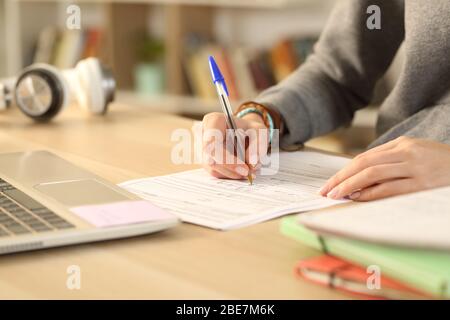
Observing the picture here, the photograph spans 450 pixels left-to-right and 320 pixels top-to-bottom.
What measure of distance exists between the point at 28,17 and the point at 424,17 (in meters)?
2.75

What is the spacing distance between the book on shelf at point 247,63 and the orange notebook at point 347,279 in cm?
223

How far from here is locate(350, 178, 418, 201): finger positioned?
2.76 feet

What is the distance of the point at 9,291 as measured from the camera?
0.61m

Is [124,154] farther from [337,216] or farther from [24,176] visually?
[337,216]

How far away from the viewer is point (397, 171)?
33.2 inches

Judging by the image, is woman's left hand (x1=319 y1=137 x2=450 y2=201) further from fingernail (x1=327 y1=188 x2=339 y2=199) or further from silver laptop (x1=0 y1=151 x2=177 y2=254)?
silver laptop (x1=0 y1=151 x2=177 y2=254)

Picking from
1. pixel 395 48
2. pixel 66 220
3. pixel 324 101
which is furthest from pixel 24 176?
pixel 395 48

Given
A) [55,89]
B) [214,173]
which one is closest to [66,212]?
[214,173]

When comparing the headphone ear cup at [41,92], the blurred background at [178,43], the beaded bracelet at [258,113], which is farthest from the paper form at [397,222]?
the blurred background at [178,43]

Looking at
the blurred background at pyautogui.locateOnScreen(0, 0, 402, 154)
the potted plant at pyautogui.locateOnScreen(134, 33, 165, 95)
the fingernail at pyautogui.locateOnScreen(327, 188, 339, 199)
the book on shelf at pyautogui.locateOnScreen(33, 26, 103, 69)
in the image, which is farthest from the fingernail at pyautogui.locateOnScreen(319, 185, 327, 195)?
the book on shelf at pyautogui.locateOnScreen(33, 26, 103, 69)

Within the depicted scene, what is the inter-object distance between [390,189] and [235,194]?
19 centimetres

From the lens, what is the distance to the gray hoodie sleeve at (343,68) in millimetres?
1271

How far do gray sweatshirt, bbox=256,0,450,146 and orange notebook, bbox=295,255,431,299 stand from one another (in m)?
0.53

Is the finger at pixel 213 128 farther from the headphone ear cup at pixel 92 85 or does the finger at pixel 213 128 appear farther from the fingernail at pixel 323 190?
the headphone ear cup at pixel 92 85
